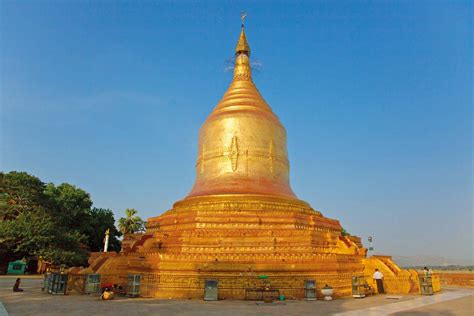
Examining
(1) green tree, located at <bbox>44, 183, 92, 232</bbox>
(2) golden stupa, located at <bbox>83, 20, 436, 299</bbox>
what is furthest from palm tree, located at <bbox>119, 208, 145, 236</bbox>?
(2) golden stupa, located at <bbox>83, 20, 436, 299</bbox>

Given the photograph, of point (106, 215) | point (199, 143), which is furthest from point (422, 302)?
point (106, 215)

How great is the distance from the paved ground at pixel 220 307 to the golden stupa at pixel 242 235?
4.45 feet

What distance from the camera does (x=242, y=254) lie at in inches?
612

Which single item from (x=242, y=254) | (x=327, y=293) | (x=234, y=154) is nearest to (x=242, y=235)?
(x=242, y=254)

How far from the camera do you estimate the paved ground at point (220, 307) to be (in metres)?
10.9

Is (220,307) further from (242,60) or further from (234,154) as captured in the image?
(242,60)

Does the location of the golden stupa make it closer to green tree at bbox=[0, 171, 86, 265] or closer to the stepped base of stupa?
the stepped base of stupa

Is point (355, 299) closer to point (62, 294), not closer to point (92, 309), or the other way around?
point (92, 309)

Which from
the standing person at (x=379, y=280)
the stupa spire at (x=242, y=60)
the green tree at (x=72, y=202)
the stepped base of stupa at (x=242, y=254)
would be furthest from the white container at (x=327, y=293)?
the green tree at (x=72, y=202)

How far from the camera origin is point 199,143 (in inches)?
1037

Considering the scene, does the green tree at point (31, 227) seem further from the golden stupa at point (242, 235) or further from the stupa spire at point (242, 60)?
the stupa spire at point (242, 60)

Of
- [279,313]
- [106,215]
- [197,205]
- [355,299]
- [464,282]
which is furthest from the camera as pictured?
[106,215]

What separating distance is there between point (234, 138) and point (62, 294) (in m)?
13.4

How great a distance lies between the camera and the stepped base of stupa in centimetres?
1494
